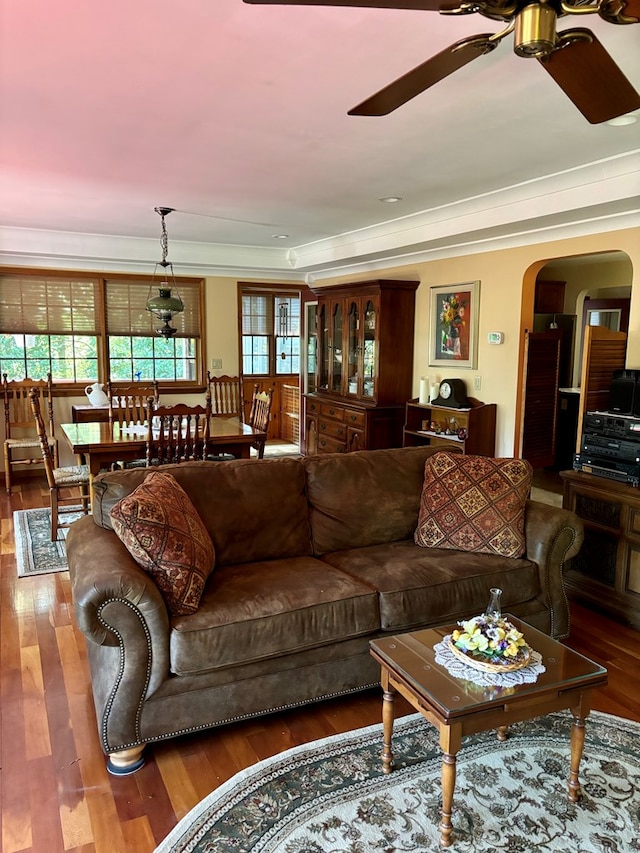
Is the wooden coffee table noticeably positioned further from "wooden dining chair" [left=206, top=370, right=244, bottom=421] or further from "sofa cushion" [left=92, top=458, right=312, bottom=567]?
"wooden dining chair" [left=206, top=370, right=244, bottom=421]

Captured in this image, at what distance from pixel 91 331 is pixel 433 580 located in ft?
18.3

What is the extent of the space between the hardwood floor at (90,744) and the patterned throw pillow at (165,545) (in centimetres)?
57

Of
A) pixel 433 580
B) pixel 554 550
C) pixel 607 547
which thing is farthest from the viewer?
pixel 607 547

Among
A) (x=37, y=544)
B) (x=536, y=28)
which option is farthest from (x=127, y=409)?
(x=536, y=28)

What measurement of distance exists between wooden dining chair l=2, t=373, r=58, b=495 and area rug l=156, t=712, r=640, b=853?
469 cm

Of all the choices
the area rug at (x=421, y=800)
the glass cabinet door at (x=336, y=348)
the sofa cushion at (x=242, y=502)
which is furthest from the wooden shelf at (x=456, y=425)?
the area rug at (x=421, y=800)

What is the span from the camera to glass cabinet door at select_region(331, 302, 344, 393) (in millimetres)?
6543

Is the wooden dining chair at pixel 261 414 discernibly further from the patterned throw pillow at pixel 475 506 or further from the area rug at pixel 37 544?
the patterned throw pillow at pixel 475 506

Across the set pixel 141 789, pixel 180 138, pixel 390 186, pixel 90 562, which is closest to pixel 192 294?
pixel 390 186

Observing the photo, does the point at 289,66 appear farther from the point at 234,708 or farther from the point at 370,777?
the point at 370,777

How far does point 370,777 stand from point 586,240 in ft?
12.2

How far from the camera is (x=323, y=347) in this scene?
22.6ft

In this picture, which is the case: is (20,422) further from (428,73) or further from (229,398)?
(428,73)

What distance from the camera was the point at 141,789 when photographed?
2037mm
